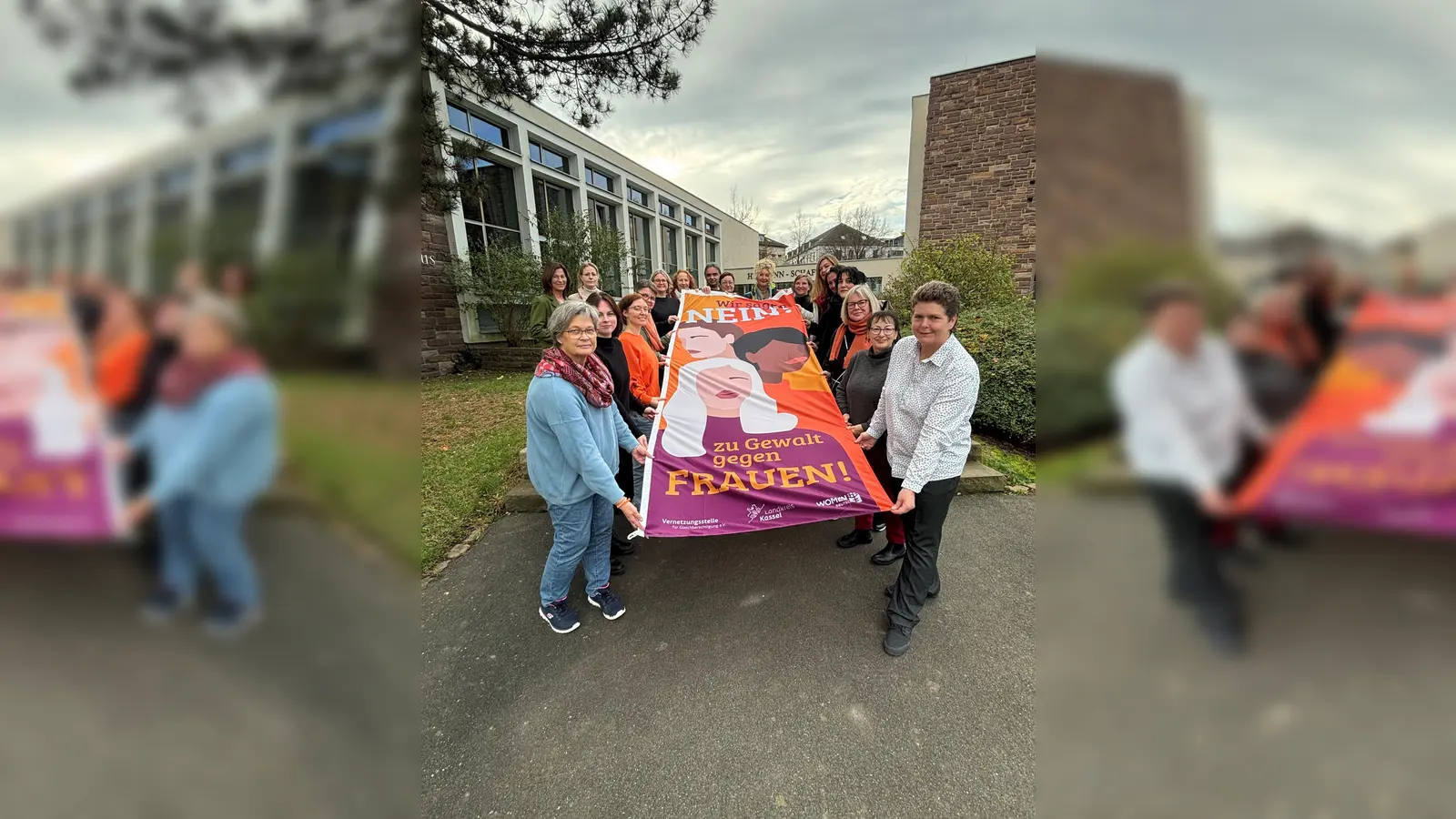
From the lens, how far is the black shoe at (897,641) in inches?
102

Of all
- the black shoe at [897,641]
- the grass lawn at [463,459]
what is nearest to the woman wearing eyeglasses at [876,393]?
the black shoe at [897,641]

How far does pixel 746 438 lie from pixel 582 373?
3.83 feet

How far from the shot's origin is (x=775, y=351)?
4199 mm

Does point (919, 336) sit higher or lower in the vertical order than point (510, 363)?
higher

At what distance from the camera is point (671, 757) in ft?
6.80

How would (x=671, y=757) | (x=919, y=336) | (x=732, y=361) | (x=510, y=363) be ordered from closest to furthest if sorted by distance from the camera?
(x=671, y=757), (x=919, y=336), (x=732, y=361), (x=510, y=363)
